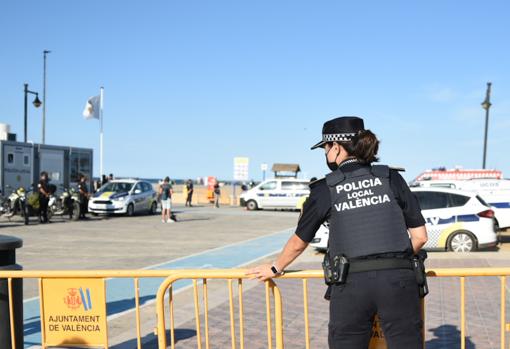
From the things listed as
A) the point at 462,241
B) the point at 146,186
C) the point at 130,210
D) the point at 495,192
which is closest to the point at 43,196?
the point at 130,210

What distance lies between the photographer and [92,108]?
35.9m

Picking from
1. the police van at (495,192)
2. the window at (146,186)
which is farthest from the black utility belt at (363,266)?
the window at (146,186)

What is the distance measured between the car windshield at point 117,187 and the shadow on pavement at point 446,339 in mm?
21175

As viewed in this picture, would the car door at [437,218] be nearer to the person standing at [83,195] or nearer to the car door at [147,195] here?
the person standing at [83,195]

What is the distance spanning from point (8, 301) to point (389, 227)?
3084 mm

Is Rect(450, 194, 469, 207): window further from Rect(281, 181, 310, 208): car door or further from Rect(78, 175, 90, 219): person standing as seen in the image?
Rect(281, 181, 310, 208): car door

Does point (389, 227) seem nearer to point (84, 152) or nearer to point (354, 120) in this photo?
point (354, 120)

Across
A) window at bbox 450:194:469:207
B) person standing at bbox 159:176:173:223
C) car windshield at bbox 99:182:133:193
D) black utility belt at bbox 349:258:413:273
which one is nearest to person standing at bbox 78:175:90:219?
car windshield at bbox 99:182:133:193

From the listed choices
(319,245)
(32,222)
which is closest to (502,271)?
(319,245)

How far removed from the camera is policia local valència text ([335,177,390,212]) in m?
3.05

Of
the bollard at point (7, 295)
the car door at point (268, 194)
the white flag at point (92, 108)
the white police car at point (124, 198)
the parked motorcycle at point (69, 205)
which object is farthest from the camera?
the white flag at point (92, 108)

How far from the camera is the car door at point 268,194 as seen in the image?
32.4 meters

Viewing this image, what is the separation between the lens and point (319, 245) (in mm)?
12844

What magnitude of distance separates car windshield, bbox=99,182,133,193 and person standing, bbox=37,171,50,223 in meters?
4.88
